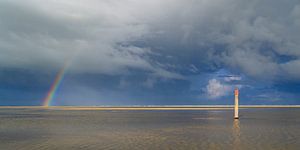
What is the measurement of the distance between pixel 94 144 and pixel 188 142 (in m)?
6.90

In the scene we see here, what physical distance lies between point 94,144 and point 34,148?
13.2 ft

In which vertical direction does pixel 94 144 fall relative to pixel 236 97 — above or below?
below

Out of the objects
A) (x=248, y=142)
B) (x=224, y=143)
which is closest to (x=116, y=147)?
(x=224, y=143)

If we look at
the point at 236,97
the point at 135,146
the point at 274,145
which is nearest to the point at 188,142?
the point at 135,146

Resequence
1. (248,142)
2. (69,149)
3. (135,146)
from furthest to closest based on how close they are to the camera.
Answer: (248,142)
(135,146)
(69,149)

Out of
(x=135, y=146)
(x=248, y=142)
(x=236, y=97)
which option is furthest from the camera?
(x=236, y=97)

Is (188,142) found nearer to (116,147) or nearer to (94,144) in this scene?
(116,147)

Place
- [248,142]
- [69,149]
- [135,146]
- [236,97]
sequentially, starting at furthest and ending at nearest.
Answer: [236,97], [248,142], [135,146], [69,149]

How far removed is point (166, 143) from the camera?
70.3ft

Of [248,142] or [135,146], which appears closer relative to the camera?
[135,146]

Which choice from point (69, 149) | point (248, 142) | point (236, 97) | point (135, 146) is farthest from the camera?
point (236, 97)

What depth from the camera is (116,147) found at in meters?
19.8

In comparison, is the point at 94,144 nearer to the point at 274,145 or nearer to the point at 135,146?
the point at 135,146

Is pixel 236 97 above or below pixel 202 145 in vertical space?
above
